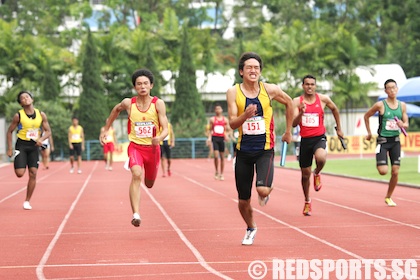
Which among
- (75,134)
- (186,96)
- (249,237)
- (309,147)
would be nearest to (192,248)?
(249,237)

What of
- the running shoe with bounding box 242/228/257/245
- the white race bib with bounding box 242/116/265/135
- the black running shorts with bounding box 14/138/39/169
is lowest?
the running shoe with bounding box 242/228/257/245

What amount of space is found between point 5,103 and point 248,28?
26192 millimetres

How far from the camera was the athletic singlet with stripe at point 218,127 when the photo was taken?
25161 mm

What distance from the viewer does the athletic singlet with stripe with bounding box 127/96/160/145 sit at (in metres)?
11.9

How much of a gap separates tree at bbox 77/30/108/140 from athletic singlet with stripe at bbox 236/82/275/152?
1619 inches

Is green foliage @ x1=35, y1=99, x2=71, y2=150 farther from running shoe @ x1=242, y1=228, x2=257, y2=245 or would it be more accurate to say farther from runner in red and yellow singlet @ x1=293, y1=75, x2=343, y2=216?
running shoe @ x1=242, y1=228, x2=257, y2=245

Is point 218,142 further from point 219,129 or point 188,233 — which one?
point 188,233

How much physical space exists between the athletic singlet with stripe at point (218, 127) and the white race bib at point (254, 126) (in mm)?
15016

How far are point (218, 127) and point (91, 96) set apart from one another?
90.0ft

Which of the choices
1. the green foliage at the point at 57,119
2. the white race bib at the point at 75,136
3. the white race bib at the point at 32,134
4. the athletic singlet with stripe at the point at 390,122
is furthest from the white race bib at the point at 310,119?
the green foliage at the point at 57,119

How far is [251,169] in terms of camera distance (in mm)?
10320

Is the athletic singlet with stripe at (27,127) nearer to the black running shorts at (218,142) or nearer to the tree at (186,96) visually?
the black running shorts at (218,142)

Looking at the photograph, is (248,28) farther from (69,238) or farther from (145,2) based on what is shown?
(69,238)

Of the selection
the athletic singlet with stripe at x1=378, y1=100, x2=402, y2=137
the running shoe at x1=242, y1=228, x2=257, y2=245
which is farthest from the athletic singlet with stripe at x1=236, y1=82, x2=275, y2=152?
the athletic singlet with stripe at x1=378, y1=100, x2=402, y2=137
